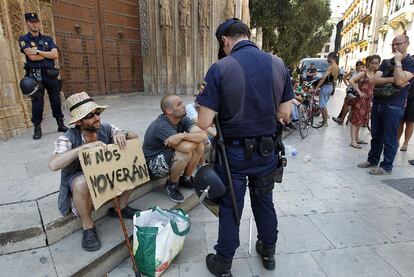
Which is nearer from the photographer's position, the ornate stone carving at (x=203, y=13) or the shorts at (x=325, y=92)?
the shorts at (x=325, y=92)

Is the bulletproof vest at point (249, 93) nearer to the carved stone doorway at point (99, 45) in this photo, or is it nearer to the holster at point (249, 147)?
the holster at point (249, 147)

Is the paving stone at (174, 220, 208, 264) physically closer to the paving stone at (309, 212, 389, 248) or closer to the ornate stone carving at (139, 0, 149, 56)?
the paving stone at (309, 212, 389, 248)

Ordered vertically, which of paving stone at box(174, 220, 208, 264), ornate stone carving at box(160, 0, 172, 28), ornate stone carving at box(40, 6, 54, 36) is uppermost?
ornate stone carving at box(160, 0, 172, 28)

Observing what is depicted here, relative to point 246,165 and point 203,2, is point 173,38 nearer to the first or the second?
point 203,2

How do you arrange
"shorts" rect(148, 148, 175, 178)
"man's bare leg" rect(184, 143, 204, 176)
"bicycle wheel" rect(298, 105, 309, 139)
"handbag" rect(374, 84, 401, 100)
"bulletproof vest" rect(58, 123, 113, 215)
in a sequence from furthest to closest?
"bicycle wheel" rect(298, 105, 309, 139) < "handbag" rect(374, 84, 401, 100) < "man's bare leg" rect(184, 143, 204, 176) < "shorts" rect(148, 148, 175, 178) < "bulletproof vest" rect(58, 123, 113, 215)

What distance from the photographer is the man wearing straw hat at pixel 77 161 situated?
221 centimetres

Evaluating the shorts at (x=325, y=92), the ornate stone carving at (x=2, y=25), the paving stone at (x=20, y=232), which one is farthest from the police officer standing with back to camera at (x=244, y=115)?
the shorts at (x=325, y=92)

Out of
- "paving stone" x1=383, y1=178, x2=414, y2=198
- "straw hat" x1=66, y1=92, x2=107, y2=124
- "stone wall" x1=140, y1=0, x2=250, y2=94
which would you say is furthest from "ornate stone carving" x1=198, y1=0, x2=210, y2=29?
"straw hat" x1=66, y1=92, x2=107, y2=124

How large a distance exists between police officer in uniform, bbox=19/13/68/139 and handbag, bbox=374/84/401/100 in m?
5.05

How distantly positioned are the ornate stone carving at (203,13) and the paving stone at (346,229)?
936 cm

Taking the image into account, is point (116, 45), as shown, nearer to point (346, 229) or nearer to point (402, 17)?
point (346, 229)

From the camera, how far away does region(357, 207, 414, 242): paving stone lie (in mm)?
2788

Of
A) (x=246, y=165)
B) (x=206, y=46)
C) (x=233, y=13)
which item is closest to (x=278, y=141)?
(x=246, y=165)

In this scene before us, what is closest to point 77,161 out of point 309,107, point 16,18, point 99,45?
point 16,18
